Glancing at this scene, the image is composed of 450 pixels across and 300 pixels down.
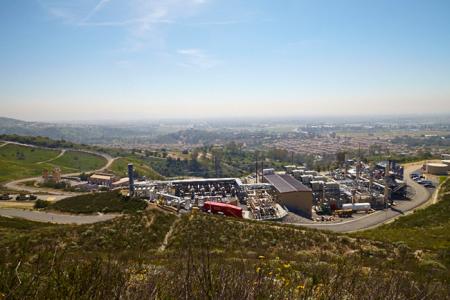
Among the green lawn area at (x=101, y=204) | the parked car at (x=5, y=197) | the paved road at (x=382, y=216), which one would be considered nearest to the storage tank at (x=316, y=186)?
the paved road at (x=382, y=216)

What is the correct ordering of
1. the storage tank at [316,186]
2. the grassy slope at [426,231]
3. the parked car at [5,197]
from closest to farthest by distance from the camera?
the grassy slope at [426,231], the storage tank at [316,186], the parked car at [5,197]

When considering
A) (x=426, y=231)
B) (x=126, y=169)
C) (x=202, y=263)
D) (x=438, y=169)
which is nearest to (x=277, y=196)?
(x=426, y=231)

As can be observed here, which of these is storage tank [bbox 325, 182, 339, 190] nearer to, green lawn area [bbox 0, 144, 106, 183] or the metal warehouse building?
the metal warehouse building

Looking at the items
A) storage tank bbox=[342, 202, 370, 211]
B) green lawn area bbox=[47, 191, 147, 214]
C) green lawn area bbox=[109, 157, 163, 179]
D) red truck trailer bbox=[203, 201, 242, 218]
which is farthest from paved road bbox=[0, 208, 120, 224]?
green lawn area bbox=[109, 157, 163, 179]

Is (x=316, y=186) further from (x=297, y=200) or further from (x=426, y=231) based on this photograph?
(x=426, y=231)

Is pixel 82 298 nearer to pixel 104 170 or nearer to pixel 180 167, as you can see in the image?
pixel 104 170

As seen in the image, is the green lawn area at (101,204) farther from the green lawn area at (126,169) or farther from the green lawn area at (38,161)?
the green lawn area at (38,161)
